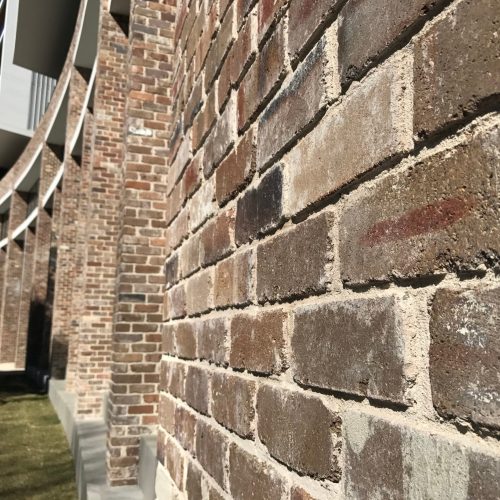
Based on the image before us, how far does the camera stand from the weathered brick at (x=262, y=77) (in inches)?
52.1

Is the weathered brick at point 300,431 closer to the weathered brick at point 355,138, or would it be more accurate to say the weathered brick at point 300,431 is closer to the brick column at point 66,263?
the weathered brick at point 355,138

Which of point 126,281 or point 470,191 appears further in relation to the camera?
point 126,281

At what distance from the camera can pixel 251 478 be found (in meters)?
1.35

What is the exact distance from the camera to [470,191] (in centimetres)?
69

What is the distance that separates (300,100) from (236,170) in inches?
17.7

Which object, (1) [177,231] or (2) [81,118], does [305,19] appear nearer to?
(1) [177,231]

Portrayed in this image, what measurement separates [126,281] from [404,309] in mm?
4398

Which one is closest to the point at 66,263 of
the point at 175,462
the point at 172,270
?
the point at 172,270

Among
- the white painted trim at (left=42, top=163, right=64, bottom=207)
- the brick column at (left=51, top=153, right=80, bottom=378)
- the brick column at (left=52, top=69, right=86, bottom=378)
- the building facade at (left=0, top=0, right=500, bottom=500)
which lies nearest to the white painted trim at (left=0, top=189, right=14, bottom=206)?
the white painted trim at (left=42, top=163, right=64, bottom=207)

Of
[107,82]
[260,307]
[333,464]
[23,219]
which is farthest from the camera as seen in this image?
[23,219]

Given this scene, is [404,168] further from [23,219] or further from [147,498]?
[23,219]

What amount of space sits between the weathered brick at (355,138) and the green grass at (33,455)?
6.48 metres

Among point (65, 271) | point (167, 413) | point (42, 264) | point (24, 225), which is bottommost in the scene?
point (167, 413)

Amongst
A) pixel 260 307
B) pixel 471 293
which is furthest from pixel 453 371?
pixel 260 307
